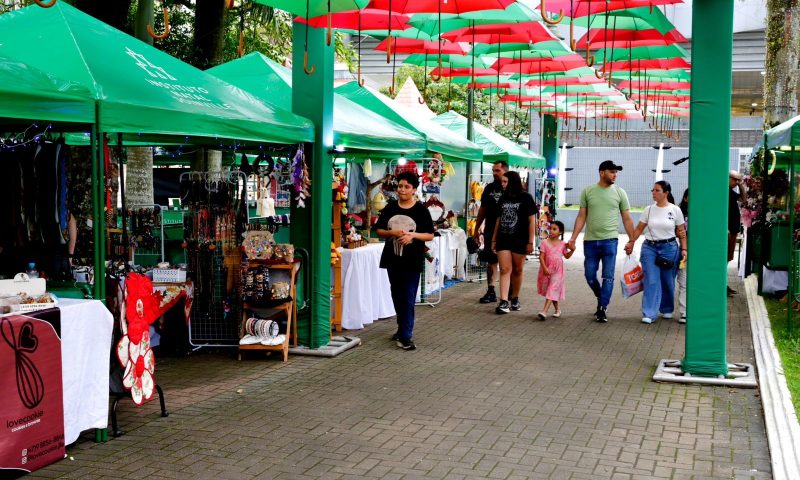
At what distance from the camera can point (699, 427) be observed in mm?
6449

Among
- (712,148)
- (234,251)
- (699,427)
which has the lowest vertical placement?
(699,427)

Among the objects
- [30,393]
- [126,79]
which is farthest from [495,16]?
[30,393]

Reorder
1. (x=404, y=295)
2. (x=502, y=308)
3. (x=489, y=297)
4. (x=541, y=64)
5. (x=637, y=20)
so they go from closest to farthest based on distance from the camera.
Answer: (x=404, y=295) → (x=502, y=308) → (x=489, y=297) → (x=637, y=20) → (x=541, y=64)

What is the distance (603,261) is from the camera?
1122cm

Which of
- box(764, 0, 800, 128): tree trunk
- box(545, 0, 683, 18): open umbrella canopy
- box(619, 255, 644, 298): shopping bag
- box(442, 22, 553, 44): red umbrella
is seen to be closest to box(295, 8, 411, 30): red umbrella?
box(442, 22, 553, 44): red umbrella

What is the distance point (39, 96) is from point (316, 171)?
392 cm

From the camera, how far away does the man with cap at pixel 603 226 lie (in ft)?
36.3

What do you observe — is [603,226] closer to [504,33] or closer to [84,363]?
[504,33]

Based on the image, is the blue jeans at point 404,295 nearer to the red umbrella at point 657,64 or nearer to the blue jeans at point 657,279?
the blue jeans at point 657,279

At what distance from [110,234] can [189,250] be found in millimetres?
815

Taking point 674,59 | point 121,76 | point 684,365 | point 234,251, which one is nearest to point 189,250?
point 234,251

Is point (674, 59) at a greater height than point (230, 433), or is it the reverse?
point (674, 59)

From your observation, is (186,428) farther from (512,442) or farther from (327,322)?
(327,322)

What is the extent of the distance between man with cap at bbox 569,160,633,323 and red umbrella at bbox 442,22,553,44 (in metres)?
2.92
